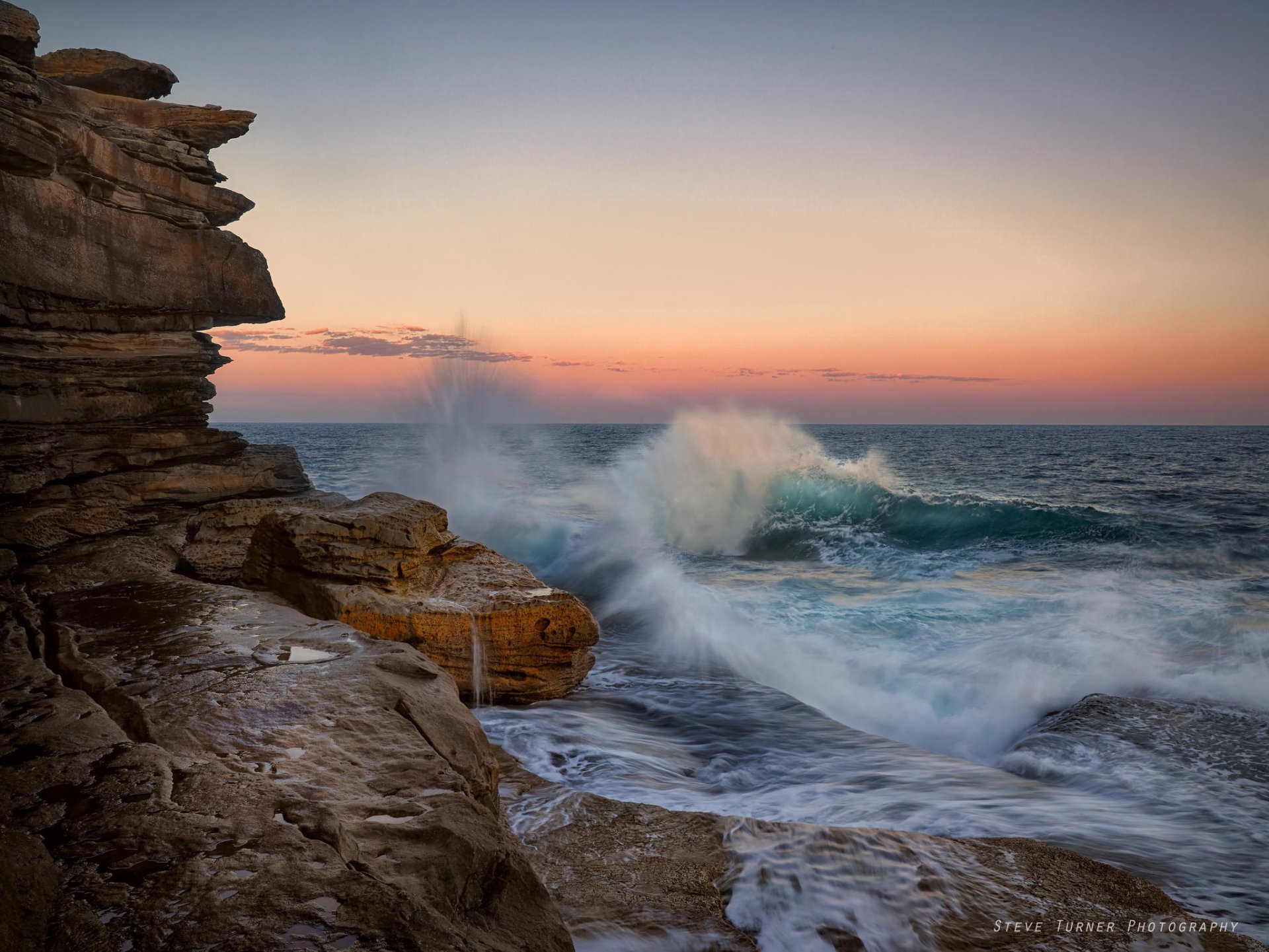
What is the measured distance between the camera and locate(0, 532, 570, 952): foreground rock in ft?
5.85

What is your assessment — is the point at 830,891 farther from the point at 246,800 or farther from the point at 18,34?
the point at 18,34

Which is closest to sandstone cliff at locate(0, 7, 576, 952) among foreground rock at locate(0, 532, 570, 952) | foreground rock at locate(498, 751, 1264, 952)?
foreground rock at locate(0, 532, 570, 952)

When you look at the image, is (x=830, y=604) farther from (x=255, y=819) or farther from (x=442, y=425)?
(x=442, y=425)

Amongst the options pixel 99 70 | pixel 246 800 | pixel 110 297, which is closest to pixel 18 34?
pixel 99 70

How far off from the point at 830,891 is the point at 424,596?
4.01 meters

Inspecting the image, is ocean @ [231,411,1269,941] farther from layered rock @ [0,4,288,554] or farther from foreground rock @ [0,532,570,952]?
layered rock @ [0,4,288,554]

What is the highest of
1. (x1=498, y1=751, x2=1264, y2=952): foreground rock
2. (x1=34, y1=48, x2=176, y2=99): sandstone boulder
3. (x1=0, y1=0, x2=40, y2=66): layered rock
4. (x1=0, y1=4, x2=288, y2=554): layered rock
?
(x1=34, y1=48, x2=176, y2=99): sandstone boulder

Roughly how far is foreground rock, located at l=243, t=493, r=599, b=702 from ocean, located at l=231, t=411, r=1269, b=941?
0.38m

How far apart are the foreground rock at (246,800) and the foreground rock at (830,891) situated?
2.17ft

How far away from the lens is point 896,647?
344 inches

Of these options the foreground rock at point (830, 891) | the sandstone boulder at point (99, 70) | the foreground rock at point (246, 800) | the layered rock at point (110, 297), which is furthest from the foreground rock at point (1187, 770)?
the sandstone boulder at point (99, 70)

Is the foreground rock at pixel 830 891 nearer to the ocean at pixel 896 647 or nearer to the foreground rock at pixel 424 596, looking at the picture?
the ocean at pixel 896 647

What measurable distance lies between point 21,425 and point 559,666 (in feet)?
19.3

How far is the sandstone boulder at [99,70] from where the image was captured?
27.3ft
